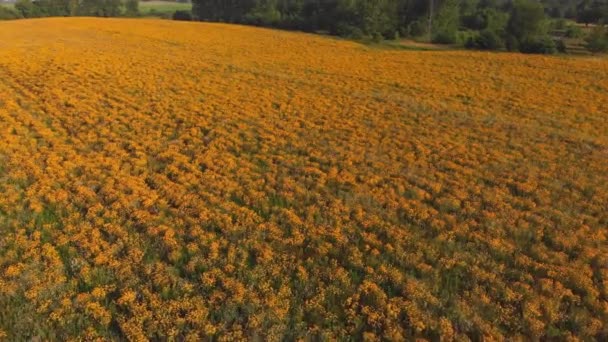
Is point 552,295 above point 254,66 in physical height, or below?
below

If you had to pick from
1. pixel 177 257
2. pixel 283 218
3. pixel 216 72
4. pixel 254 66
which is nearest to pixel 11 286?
pixel 177 257

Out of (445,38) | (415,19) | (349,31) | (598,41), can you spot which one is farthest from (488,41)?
(349,31)

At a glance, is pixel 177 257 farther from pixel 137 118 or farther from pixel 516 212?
pixel 137 118

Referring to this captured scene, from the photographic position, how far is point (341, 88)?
1061 inches

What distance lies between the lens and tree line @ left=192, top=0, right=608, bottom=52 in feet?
157

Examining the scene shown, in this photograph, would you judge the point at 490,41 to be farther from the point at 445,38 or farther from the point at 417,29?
the point at 417,29

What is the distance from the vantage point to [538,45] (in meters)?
44.0

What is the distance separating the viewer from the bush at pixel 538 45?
43216 millimetres

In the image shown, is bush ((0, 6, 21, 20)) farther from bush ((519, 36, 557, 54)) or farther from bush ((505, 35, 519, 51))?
bush ((519, 36, 557, 54))

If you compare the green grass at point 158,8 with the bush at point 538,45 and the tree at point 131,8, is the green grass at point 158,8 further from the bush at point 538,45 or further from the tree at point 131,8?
the bush at point 538,45

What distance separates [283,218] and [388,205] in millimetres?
3219

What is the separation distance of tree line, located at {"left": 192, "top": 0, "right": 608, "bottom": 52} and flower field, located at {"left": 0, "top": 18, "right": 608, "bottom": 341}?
1028 inches

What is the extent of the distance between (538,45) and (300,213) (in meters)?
42.2

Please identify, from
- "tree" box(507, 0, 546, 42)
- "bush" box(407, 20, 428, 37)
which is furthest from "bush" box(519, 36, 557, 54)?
"bush" box(407, 20, 428, 37)
